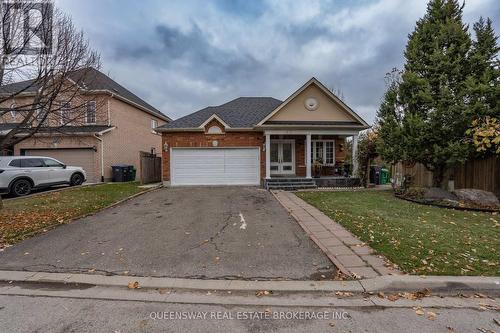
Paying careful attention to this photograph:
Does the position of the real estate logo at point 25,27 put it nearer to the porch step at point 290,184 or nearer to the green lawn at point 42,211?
the green lawn at point 42,211

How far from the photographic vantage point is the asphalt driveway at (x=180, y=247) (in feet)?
14.3

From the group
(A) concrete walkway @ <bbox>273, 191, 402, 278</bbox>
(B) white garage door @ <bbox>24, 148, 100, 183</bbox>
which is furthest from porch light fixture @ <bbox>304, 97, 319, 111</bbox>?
(B) white garage door @ <bbox>24, 148, 100, 183</bbox>

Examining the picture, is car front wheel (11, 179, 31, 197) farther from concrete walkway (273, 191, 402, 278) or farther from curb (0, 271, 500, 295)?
concrete walkway (273, 191, 402, 278)

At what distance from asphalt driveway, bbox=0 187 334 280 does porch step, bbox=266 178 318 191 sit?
17.1 ft

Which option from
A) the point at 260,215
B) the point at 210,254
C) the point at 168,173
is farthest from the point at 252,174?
the point at 210,254

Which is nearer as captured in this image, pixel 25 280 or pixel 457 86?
pixel 25 280

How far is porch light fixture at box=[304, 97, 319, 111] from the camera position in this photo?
15336 millimetres

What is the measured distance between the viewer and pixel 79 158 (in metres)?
17.4

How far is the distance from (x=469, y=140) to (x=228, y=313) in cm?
1113

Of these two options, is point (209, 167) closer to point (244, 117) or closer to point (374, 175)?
point (244, 117)

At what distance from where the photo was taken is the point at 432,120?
1080cm

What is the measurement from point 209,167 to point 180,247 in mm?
10141

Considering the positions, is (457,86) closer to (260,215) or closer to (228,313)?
(260,215)

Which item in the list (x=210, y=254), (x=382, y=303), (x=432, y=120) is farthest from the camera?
(x=432, y=120)
